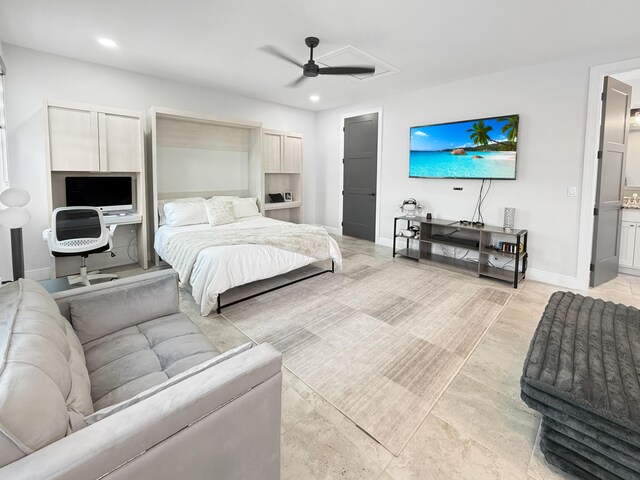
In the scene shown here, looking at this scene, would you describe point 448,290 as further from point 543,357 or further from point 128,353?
point 128,353

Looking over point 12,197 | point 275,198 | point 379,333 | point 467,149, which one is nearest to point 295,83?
point 275,198

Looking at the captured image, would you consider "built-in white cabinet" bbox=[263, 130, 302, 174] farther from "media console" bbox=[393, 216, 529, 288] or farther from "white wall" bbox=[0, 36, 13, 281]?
"white wall" bbox=[0, 36, 13, 281]

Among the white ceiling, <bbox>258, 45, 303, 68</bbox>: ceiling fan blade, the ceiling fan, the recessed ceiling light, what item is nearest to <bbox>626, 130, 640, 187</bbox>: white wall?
the white ceiling

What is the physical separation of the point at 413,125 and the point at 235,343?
4.44 metres

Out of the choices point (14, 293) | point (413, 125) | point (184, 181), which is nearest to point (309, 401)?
point (14, 293)

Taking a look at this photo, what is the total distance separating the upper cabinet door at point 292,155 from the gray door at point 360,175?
964 millimetres

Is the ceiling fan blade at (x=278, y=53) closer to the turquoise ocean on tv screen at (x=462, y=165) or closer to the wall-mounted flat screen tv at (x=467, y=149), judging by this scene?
the wall-mounted flat screen tv at (x=467, y=149)

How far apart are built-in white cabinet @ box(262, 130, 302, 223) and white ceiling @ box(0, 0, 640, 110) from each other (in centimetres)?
160

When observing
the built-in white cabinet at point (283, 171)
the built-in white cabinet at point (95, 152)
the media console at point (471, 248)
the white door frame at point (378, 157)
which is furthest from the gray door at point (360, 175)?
the built-in white cabinet at point (95, 152)

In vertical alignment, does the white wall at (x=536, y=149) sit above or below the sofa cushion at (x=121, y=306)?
above

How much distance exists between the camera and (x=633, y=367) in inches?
63.1

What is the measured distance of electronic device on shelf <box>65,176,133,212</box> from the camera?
13.4 feet

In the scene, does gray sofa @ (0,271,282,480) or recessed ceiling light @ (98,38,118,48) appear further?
recessed ceiling light @ (98,38,118,48)

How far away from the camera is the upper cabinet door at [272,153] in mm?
5824
